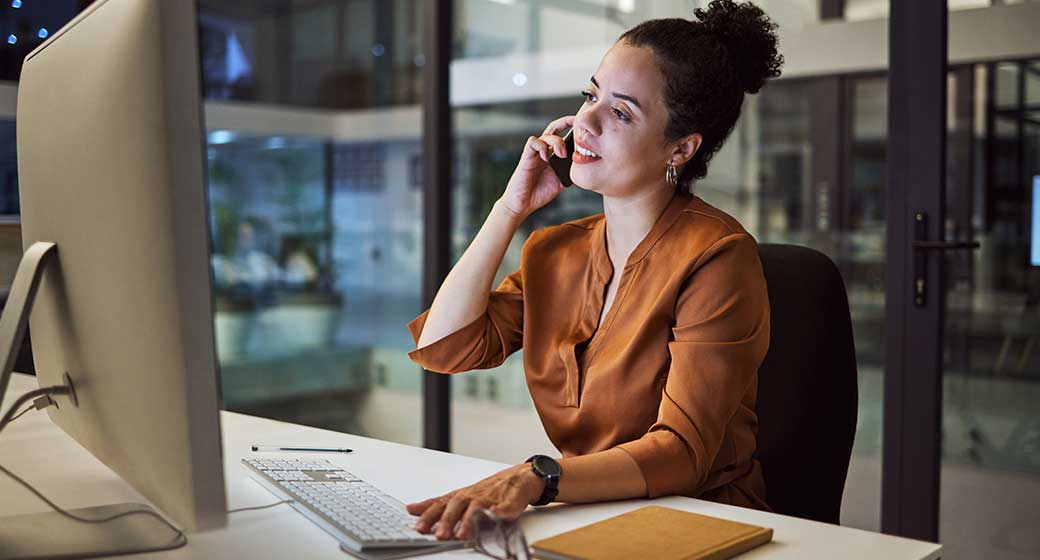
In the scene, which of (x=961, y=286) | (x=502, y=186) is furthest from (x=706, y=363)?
(x=502, y=186)

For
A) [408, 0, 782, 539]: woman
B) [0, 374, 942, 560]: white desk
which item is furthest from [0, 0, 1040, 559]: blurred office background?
[408, 0, 782, 539]: woman

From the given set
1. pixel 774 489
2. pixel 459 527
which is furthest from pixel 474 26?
pixel 459 527

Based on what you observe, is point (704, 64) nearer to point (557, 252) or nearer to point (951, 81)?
point (557, 252)

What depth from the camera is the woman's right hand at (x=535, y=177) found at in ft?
5.67

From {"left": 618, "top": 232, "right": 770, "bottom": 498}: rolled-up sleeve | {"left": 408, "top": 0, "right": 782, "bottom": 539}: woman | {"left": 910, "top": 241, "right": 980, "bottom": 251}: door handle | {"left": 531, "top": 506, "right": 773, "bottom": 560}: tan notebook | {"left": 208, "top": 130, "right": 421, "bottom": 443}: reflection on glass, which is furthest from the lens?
{"left": 208, "top": 130, "right": 421, "bottom": 443}: reflection on glass

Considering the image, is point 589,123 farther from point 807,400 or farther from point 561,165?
point 807,400

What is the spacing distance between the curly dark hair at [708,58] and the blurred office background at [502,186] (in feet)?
2.97

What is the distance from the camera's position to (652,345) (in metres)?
1.54

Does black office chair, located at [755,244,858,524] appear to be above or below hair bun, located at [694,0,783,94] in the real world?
below

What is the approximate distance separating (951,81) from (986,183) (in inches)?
10.8

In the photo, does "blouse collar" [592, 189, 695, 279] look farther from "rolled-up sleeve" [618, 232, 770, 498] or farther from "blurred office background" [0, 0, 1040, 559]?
"blurred office background" [0, 0, 1040, 559]

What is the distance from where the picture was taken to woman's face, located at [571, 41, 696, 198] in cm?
164

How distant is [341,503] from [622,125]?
800 mm

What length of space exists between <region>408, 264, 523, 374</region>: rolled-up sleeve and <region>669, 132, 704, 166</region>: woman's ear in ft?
1.11
